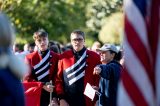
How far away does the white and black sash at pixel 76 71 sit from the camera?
1384cm

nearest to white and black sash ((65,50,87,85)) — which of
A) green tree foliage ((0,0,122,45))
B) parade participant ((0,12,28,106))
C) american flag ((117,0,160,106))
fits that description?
american flag ((117,0,160,106))

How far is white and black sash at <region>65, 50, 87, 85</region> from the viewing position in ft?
45.4

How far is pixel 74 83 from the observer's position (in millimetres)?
13828

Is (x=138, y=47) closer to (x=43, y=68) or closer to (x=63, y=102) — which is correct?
(x=63, y=102)

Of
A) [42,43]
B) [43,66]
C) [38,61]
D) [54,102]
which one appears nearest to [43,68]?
[43,66]

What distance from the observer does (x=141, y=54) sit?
747 centimetres

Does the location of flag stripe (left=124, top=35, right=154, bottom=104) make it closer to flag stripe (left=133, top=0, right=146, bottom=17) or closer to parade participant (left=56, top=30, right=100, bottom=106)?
→ flag stripe (left=133, top=0, right=146, bottom=17)

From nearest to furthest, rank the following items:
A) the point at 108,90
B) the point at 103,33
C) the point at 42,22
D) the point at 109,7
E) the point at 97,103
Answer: the point at 108,90 < the point at 97,103 < the point at 109,7 < the point at 42,22 < the point at 103,33

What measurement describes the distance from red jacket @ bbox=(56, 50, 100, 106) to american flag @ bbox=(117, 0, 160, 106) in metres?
6.24

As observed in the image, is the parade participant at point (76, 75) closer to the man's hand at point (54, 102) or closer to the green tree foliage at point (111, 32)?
the man's hand at point (54, 102)

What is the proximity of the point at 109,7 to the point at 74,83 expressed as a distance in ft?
42.0

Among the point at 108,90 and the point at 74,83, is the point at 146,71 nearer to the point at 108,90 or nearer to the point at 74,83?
the point at 108,90

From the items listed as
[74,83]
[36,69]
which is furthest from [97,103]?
[36,69]

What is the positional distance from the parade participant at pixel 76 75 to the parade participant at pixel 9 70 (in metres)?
6.50
